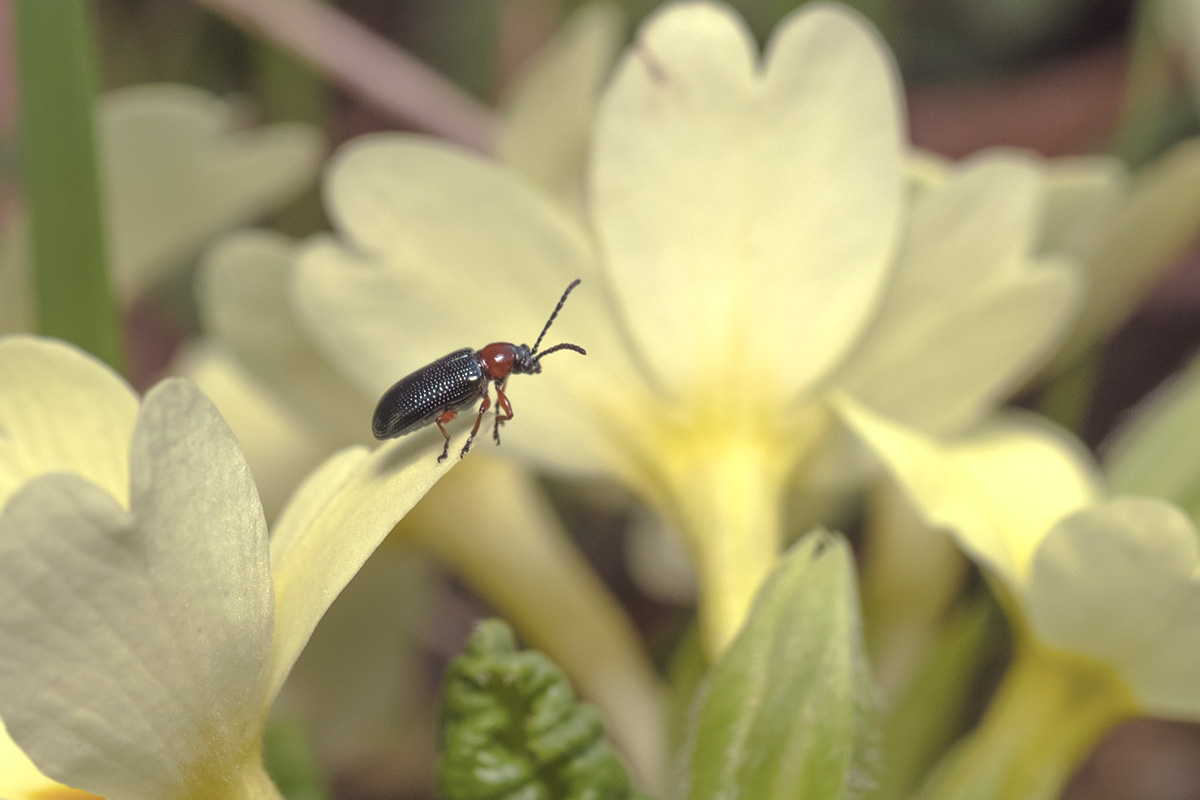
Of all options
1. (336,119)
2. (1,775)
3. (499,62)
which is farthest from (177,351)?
(1,775)

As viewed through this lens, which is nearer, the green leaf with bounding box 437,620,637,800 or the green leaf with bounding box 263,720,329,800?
the green leaf with bounding box 437,620,637,800

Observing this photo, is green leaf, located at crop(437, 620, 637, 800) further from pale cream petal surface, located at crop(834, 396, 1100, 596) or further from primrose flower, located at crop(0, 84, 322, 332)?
primrose flower, located at crop(0, 84, 322, 332)

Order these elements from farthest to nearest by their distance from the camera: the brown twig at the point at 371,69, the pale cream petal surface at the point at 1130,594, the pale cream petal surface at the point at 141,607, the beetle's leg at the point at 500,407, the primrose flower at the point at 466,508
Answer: the brown twig at the point at 371,69 < the primrose flower at the point at 466,508 < the beetle's leg at the point at 500,407 < the pale cream petal surface at the point at 1130,594 < the pale cream petal surface at the point at 141,607

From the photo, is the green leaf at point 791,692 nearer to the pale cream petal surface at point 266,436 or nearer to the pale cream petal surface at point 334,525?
the pale cream petal surface at point 334,525

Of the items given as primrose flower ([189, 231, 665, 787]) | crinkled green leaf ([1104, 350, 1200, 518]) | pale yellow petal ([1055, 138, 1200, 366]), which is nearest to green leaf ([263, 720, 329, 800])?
primrose flower ([189, 231, 665, 787])

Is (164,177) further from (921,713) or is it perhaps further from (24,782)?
(921,713)

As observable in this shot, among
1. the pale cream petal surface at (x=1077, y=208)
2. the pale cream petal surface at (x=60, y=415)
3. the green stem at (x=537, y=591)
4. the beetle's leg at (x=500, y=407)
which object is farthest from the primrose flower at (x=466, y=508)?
the pale cream petal surface at (x=1077, y=208)

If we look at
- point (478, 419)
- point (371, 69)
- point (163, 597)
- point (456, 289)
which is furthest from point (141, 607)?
point (371, 69)
